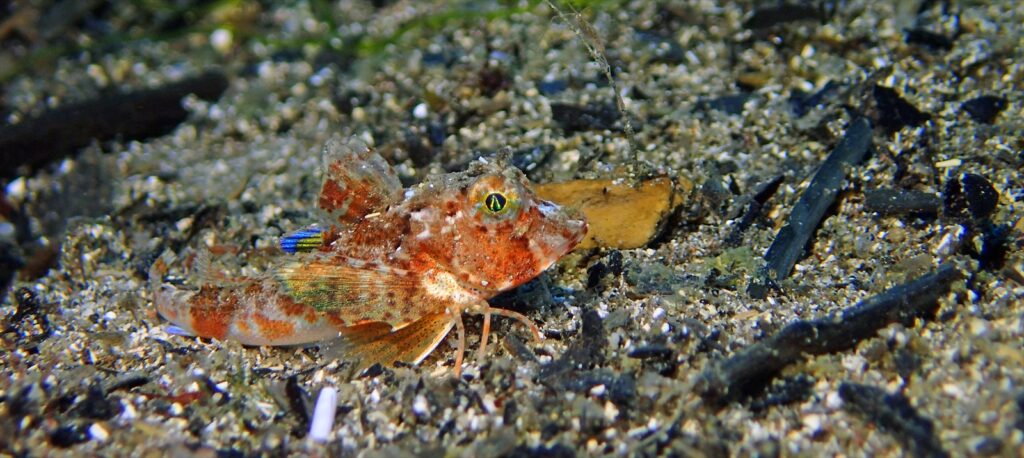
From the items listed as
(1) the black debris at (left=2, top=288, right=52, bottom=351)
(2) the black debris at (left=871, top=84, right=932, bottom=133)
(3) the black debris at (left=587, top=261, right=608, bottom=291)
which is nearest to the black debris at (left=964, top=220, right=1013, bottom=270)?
(2) the black debris at (left=871, top=84, right=932, bottom=133)

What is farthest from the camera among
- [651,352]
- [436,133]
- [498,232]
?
[436,133]

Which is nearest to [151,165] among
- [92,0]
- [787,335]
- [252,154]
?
[252,154]

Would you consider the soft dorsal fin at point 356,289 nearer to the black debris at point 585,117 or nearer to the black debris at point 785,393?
the black debris at point 785,393

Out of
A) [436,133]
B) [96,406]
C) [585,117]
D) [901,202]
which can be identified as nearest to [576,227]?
[585,117]

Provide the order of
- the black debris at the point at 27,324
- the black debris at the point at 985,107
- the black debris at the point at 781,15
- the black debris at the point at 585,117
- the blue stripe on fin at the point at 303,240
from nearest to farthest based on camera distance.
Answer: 1. the blue stripe on fin at the point at 303,240
2. the black debris at the point at 27,324
3. the black debris at the point at 985,107
4. the black debris at the point at 585,117
5. the black debris at the point at 781,15

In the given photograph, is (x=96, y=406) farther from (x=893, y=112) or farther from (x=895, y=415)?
(x=893, y=112)

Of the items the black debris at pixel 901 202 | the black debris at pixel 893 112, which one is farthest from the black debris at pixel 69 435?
the black debris at pixel 893 112
